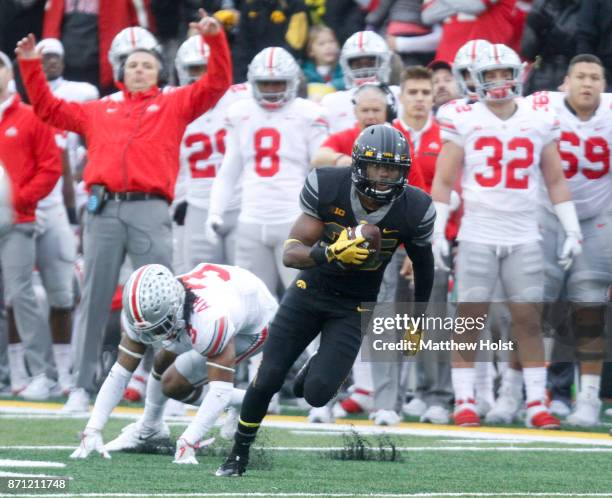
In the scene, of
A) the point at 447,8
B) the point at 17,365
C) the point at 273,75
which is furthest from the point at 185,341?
the point at 447,8

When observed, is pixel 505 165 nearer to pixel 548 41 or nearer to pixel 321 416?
pixel 321 416

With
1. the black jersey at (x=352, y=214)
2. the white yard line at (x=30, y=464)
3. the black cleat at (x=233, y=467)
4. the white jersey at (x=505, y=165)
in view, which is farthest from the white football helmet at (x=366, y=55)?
the white yard line at (x=30, y=464)

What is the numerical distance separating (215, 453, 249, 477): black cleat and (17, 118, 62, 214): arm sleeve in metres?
3.64

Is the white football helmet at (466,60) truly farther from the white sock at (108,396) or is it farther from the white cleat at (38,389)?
the white cleat at (38,389)

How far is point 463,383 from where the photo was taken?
28.8 feet

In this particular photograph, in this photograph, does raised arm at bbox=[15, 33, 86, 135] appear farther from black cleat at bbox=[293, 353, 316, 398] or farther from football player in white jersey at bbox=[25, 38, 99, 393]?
black cleat at bbox=[293, 353, 316, 398]

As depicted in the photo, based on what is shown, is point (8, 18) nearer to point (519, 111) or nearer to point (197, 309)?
point (519, 111)

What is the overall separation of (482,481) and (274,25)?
18.4 ft

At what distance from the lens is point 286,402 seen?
9930mm

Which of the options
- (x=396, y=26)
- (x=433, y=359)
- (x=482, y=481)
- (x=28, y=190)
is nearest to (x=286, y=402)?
(x=433, y=359)

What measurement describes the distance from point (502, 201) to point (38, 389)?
3.33 meters

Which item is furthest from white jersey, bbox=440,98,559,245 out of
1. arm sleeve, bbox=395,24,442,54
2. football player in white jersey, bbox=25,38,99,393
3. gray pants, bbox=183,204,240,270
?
football player in white jersey, bbox=25,38,99,393

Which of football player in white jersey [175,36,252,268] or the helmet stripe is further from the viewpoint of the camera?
football player in white jersey [175,36,252,268]

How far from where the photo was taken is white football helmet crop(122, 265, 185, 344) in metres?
6.80
